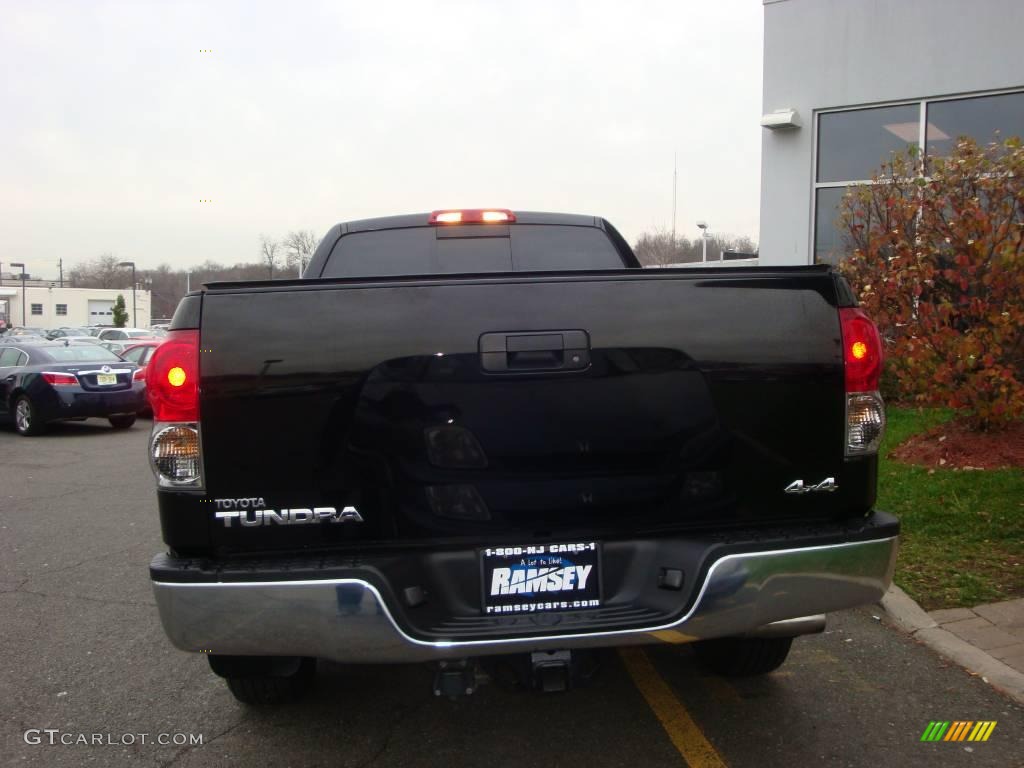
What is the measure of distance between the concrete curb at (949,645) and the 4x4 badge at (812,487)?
1.59 metres

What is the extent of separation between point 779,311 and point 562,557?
1050 millimetres

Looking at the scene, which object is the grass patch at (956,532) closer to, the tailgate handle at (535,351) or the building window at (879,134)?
the tailgate handle at (535,351)

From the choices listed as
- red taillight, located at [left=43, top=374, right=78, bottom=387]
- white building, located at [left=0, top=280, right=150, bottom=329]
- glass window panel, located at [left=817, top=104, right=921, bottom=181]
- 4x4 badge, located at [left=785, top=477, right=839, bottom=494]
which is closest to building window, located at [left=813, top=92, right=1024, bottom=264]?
glass window panel, located at [left=817, top=104, right=921, bottom=181]

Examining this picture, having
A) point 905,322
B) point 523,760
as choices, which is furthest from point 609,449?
point 905,322

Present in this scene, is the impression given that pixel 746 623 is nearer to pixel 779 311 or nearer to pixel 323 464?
pixel 779 311

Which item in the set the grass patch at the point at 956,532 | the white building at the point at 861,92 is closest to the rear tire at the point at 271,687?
the grass patch at the point at 956,532

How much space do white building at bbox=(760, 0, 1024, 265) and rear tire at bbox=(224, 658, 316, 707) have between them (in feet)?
34.8

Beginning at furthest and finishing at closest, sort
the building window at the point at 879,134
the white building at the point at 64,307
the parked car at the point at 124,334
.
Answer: the white building at the point at 64,307, the parked car at the point at 124,334, the building window at the point at 879,134

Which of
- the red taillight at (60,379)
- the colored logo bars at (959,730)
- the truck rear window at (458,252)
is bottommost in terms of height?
the colored logo bars at (959,730)

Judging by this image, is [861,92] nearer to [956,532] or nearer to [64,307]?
[956,532]

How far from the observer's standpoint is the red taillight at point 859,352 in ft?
9.25

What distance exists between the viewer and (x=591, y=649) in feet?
8.73

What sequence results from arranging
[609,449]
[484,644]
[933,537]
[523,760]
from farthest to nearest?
[933,537] < [523,760] < [609,449] < [484,644]

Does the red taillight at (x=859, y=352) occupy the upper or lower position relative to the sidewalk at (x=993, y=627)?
upper
